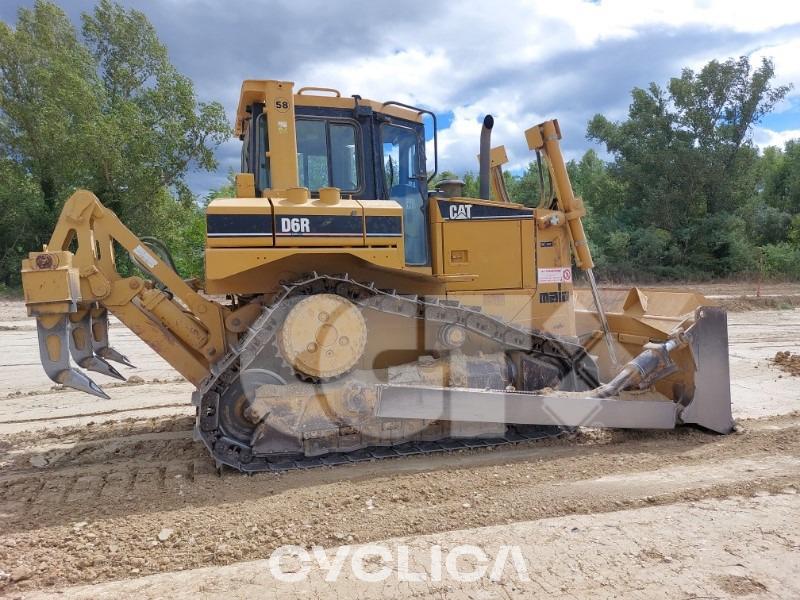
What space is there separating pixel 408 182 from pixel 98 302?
9.45 ft

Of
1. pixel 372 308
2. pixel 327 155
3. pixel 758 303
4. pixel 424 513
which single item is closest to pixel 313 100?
pixel 327 155

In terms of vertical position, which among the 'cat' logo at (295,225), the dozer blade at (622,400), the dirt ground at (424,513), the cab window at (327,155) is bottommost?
the dirt ground at (424,513)

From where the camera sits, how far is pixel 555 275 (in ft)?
18.3

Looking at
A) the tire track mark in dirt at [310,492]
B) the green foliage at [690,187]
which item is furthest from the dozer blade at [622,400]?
the green foliage at [690,187]

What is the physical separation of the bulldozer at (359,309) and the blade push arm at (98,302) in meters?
0.01

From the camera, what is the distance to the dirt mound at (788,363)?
7.99 m

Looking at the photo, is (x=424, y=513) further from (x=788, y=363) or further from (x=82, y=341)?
(x=788, y=363)

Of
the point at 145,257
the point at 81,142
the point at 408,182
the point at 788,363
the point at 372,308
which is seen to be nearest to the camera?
the point at 372,308

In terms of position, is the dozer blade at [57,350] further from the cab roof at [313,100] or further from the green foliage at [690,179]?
the green foliage at [690,179]

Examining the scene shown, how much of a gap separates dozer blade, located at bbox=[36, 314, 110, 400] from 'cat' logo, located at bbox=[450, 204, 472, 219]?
3.30 meters

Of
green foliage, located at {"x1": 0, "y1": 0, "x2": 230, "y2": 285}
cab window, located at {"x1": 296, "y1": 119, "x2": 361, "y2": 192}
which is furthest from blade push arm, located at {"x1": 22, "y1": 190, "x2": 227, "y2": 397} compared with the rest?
green foliage, located at {"x1": 0, "y1": 0, "x2": 230, "y2": 285}

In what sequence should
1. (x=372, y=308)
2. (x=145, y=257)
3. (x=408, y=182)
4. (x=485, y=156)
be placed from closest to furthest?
(x=372, y=308)
(x=145, y=257)
(x=408, y=182)
(x=485, y=156)

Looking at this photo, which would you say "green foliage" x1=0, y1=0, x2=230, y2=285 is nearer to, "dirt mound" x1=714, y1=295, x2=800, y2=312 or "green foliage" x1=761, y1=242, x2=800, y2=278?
"dirt mound" x1=714, y1=295, x2=800, y2=312

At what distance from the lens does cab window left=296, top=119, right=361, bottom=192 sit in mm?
4902
